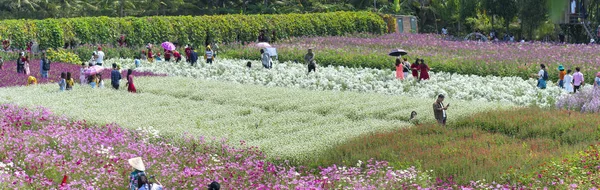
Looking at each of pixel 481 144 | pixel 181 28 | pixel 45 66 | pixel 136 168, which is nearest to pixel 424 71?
pixel 481 144

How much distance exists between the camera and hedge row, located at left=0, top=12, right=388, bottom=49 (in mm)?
45031

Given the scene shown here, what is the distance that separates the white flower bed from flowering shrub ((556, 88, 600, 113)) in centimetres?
85

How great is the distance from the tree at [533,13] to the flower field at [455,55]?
601 cm

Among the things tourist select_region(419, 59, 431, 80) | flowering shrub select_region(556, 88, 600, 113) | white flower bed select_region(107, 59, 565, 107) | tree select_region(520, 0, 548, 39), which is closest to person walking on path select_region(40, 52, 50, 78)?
white flower bed select_region(107, 59, 565, 107)

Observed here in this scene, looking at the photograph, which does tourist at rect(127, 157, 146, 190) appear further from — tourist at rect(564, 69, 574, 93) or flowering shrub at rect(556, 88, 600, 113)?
tourist at rect(564, 69, 574, 93)

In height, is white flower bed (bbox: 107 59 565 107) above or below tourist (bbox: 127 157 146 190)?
below

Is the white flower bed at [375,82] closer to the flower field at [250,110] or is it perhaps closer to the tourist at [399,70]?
the tourist at [399,70]

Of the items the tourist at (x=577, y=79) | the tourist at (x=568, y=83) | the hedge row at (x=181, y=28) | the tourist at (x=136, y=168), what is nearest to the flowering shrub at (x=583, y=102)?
the tourist at (x=577, y=79)

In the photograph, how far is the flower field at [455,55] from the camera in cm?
3400

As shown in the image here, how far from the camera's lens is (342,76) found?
32.4m

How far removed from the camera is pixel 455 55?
132ft

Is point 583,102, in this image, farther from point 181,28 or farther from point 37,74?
point 181,28

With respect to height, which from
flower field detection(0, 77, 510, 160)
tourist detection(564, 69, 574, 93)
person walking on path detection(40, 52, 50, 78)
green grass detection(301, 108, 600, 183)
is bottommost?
tourist detection(564, 69, 574, 93)

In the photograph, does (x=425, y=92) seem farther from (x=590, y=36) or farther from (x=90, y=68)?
(x=590, y=36)
